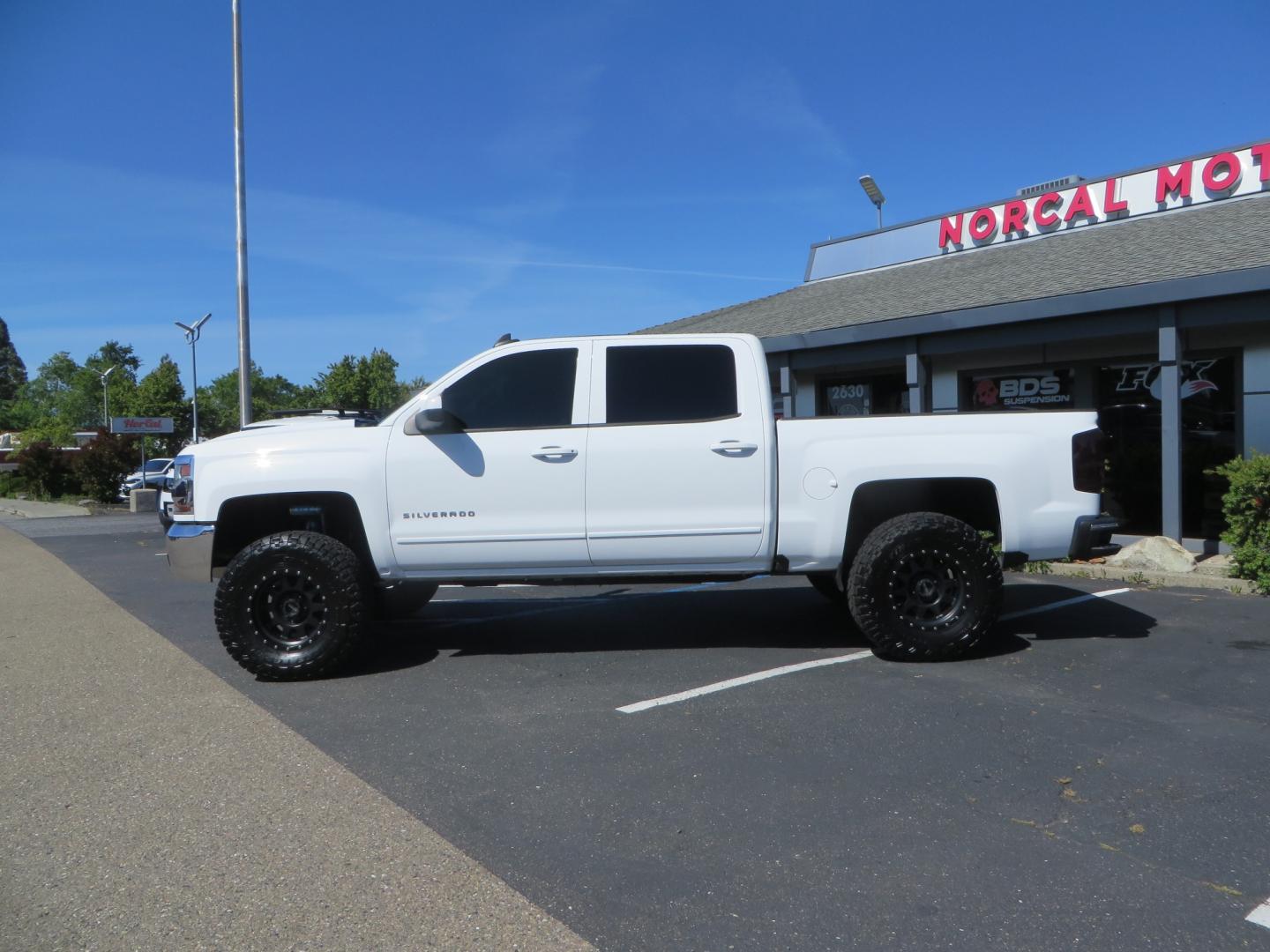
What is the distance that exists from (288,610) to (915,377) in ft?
31.4

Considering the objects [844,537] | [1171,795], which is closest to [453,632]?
[844,537]

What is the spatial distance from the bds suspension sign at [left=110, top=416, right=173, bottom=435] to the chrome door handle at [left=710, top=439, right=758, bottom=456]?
3384 centimetres

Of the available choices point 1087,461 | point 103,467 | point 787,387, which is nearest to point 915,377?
point 787,387

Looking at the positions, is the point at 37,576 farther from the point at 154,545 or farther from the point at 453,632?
the point at 453,632

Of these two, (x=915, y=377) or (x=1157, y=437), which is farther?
(x=915, y=377)

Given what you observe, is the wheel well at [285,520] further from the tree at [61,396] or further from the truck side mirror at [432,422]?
the tree at [61,396]

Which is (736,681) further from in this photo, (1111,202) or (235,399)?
(235,399)

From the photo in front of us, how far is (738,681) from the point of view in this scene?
575 cm

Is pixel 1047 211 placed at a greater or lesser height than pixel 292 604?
greater

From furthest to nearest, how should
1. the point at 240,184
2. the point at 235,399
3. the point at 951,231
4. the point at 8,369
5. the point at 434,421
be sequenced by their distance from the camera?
the point at 8,369 < the point at 235,399 < the point at 240,184 < the point at 951,231 < the point at 434,421

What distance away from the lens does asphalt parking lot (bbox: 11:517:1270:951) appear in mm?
3102

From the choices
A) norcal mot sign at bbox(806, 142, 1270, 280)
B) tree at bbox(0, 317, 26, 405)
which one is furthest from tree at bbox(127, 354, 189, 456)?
tree at bbox(0, 317, 26, 405)

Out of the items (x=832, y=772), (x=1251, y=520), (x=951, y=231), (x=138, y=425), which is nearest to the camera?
(x=832, y=772)

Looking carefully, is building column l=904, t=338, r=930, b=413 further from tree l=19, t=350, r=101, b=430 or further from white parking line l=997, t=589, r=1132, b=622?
tree l=19, t=350, r=101, b=430
